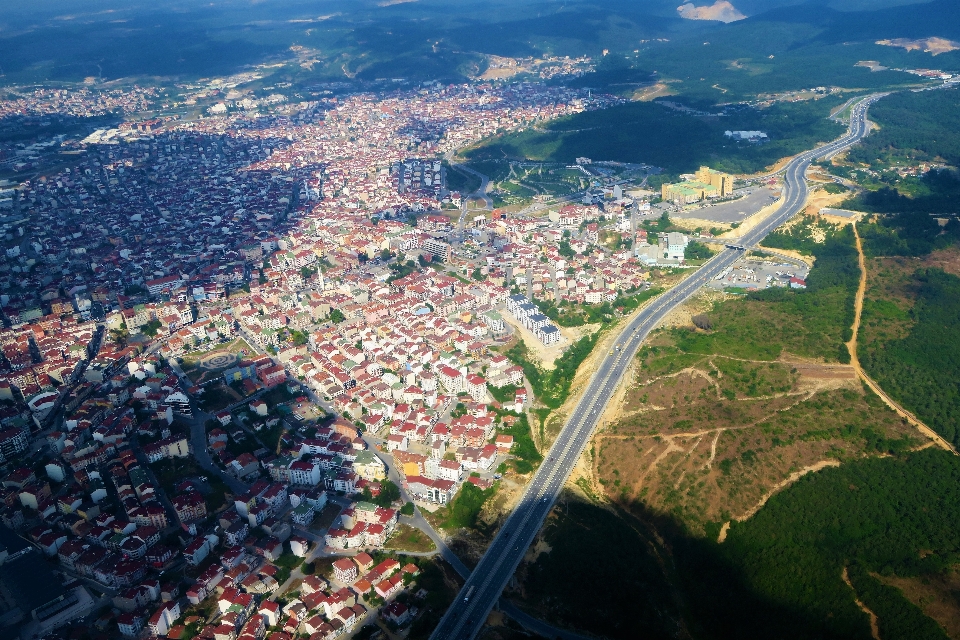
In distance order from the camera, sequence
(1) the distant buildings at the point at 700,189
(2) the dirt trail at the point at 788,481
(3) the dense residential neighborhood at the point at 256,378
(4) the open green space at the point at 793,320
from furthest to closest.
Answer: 1. (1) the distant buildings at the point at 700,189
2. (4) the open green space at the point at 793,320
3. (2) the dirt trail at the point at 788,481
4. (3) the dense residential neighborhood at the point at 256,378

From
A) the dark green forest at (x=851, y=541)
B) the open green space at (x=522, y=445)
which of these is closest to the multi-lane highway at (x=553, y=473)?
the open green space at (x=522, y=445)

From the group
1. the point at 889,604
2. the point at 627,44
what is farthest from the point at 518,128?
the point at 889,604

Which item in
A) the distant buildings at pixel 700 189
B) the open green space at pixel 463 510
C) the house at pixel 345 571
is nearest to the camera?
the house at pixel 345 571

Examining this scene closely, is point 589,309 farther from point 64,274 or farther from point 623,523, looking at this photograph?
point 64,274

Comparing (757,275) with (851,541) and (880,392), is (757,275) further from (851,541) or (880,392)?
(851,541)

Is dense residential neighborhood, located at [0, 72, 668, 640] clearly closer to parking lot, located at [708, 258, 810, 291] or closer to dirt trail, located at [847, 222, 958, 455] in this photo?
parking lot, located at [708, 258, 810, 291]

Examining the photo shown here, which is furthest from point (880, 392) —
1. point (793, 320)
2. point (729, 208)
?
point (729, 208)

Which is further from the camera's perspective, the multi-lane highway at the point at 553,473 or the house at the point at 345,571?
the house at the point at 345,571

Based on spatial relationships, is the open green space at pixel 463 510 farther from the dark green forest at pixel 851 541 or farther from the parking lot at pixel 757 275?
the parking lot at pixel 757 275
